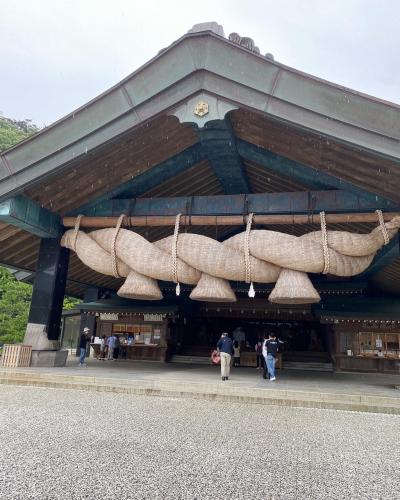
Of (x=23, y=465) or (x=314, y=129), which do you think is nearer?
(x=23, y=465)

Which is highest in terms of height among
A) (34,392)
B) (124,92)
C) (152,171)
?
(124,92)

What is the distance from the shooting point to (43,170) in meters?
7.90

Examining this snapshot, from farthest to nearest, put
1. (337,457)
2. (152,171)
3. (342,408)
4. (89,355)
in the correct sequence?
(89,355), (152,171), (342,408), (337,457)

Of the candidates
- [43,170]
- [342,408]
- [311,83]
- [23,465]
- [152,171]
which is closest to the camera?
[23,465]

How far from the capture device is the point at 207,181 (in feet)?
35.7

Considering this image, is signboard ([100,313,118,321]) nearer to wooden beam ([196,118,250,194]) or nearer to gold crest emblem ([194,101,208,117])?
wooden beam ([196,118,250,194])

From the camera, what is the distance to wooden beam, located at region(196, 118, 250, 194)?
7969 millimetres

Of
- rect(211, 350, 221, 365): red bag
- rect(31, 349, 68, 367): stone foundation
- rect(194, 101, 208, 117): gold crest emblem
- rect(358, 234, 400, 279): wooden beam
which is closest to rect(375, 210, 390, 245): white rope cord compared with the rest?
rect(358, 234, 400, 279): wooden beam

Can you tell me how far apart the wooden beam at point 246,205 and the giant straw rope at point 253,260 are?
A: 0.76 meters

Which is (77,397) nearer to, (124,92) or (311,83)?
(124,92)

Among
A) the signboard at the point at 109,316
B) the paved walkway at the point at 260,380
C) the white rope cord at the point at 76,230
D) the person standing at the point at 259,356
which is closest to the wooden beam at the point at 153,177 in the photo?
the white rope cord at the point at 76,230

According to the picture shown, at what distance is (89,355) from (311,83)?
618 inches

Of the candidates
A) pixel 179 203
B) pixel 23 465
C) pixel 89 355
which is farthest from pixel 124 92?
pixel 89 355

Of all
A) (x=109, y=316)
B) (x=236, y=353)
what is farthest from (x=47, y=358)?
(x=236, y=353)
